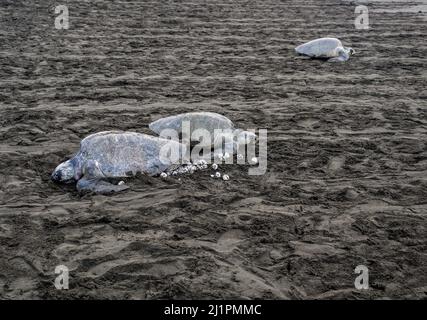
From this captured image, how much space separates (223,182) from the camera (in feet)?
14.4

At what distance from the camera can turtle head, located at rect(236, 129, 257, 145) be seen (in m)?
5.16

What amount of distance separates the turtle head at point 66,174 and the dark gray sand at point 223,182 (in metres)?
0.14

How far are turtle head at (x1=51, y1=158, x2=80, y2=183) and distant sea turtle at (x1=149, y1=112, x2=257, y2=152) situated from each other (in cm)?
123

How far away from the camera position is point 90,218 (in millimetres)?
3824

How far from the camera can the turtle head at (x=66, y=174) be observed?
14.2ft

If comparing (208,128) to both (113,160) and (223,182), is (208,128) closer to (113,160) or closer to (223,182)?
(223,182)

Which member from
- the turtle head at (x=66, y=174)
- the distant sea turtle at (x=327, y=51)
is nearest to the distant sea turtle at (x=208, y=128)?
the turtle head at (x=66, y=174)

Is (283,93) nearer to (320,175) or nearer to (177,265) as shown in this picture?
(320,175)

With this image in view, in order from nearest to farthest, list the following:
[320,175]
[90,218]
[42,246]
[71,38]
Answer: [42,246] → [90,218] → [320,175] → [71,38]

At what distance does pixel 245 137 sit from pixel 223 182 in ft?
3.21
